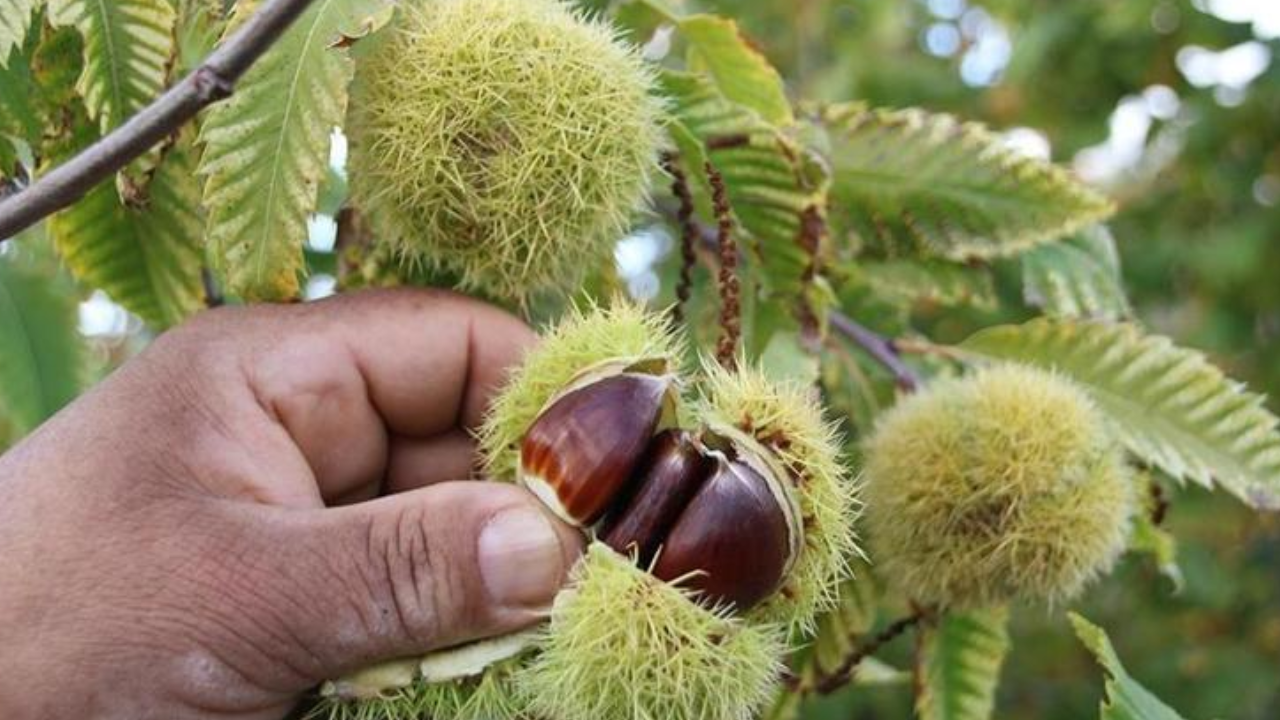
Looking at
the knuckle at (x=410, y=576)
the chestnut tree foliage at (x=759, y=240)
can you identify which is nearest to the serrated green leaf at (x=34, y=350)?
the chestnut tree foliage at (x=759, y=240)

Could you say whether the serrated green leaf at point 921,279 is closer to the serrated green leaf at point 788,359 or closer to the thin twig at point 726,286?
the serrated green leaf at point 788,359

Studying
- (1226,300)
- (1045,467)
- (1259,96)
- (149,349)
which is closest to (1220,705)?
(1226,300)

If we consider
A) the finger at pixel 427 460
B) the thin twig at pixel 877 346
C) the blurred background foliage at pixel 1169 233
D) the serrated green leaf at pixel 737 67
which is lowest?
the blurred background foliage at pixel 1169 233

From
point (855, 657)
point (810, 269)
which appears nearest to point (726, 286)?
point (810, 269)

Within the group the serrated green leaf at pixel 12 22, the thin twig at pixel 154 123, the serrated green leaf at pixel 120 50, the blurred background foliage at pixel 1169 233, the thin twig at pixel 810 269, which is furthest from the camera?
the blurred background foliage at pixel 1169 233

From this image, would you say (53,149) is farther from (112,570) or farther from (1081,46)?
(1081,46)

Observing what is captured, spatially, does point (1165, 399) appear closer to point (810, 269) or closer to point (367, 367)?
point (810, 269)
